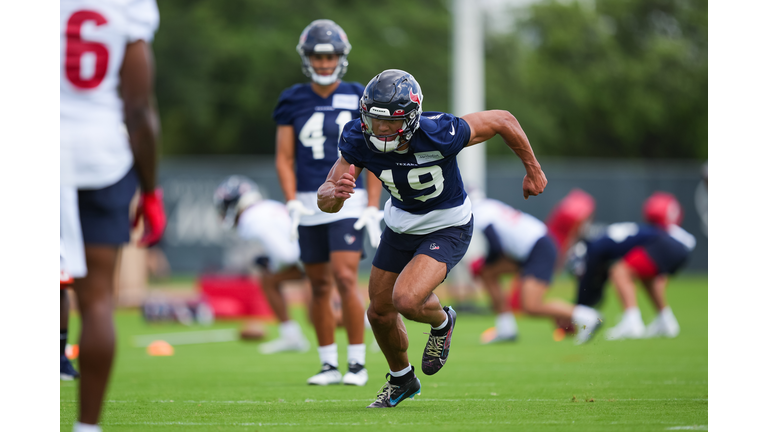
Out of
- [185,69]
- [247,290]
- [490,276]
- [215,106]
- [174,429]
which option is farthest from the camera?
[215,106]

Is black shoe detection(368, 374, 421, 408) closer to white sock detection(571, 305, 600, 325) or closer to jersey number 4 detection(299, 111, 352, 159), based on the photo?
jersey number 4 detection(299, 111, 352, 159)

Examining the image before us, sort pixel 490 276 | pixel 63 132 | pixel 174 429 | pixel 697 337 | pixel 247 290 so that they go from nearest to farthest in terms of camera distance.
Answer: pixel 63 132 → pixel 174 429 → pixel 697 337 → pixel 490 276 → pixel 247 290

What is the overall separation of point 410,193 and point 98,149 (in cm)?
208

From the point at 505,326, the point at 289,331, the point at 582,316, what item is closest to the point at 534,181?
the point at 289,331

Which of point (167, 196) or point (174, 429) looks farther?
point (167, 196)

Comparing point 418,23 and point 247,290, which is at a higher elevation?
point 418,23

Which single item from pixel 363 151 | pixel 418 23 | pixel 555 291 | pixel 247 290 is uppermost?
pixel 418 23

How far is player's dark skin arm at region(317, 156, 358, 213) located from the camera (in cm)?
495

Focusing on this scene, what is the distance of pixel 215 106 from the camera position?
3206cm

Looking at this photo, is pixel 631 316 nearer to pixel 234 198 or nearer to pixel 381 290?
pixel 234 198

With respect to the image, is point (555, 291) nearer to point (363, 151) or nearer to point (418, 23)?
point (418, 23)

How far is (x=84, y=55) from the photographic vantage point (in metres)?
3.74
